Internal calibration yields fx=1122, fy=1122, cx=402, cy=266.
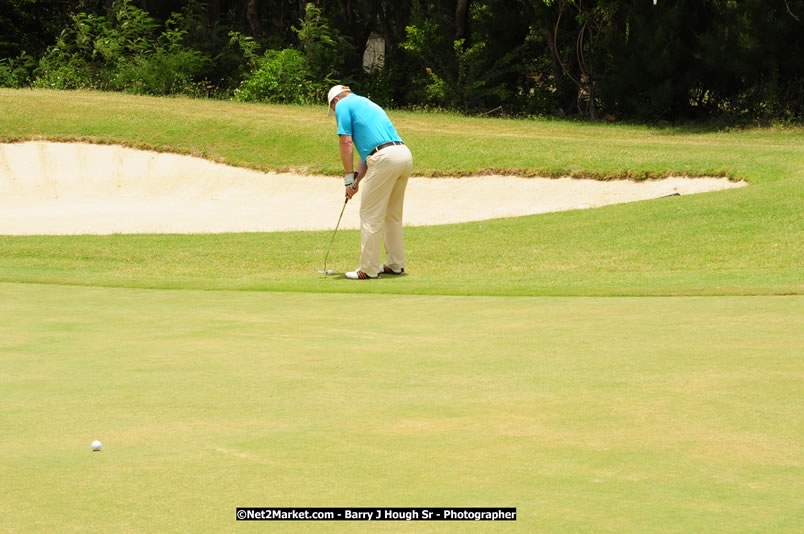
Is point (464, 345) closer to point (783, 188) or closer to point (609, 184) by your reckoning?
point (783, 188)

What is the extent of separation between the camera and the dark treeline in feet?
96.7

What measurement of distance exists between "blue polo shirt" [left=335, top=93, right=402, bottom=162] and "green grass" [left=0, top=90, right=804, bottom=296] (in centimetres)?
156

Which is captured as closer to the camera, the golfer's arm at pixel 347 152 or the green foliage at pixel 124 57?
the golfer's arm at pixel 347 152

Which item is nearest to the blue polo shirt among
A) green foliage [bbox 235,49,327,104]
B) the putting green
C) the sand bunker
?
the putting green

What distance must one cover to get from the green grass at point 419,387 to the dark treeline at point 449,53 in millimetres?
16613

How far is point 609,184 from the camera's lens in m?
20.2

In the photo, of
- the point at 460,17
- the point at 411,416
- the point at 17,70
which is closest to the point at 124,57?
the point at 17,70

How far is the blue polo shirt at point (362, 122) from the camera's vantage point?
38.2 feet

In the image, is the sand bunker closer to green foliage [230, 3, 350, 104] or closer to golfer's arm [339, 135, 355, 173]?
golfer's arm [339, 135, 355, 173]

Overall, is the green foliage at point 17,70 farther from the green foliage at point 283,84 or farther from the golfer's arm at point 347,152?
the golfer's arm at point 347,152

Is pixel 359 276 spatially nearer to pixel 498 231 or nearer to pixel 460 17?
pixel 498 231

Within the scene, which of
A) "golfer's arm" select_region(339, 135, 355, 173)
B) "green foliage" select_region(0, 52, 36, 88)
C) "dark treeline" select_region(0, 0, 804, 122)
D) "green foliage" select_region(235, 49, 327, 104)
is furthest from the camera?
"green foliage" select_region(0, 52, 36, 88)

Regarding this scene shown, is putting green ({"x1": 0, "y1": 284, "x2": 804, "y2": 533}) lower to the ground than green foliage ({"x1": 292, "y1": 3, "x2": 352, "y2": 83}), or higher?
lower

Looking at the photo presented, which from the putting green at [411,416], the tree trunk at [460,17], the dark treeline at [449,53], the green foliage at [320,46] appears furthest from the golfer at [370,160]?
the green foliage at [320,46]
